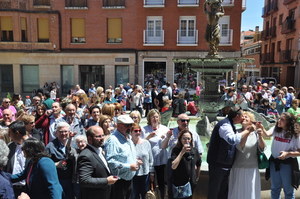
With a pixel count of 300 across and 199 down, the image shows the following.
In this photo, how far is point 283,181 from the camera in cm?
403

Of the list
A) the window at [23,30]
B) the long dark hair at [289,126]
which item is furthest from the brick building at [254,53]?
the long dark hair at [289,126]

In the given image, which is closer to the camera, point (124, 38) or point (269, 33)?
point (124, 38)

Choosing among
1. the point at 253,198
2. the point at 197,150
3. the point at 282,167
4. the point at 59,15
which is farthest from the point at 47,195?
the point at 59,15

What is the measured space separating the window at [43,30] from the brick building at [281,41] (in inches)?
911

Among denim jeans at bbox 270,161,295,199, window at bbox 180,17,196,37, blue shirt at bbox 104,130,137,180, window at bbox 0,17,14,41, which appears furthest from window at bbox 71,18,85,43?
denim jeans at bbox 270,161,295,199

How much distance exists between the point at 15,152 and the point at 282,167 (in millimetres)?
3832

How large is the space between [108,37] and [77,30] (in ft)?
8.71

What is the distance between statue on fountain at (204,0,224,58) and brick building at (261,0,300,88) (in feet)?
74.7

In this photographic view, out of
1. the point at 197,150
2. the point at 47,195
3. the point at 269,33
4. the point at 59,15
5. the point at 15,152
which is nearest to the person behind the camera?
the point at 47,195

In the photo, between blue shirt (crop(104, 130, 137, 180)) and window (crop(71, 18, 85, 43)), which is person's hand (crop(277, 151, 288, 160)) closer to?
blue shirt (crop(104, 130, 137, 180))

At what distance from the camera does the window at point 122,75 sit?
22.8 m

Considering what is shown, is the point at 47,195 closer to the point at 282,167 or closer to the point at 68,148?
the point at 68,148

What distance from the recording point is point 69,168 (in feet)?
12.4

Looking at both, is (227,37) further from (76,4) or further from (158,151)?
(158,151)
